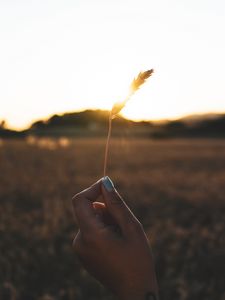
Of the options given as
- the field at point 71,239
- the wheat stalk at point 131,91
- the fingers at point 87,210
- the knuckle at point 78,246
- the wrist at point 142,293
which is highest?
the wheat stalk at point 131,91

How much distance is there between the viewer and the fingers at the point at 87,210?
1342 mm

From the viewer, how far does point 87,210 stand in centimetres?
134

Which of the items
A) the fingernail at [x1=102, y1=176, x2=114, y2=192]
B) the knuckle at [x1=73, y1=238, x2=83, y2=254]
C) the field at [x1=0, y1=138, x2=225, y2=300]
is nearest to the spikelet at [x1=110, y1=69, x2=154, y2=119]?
the fingernail at [x1=102, y1=176, x2=114, y2=192]

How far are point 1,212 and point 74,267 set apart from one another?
296 cm

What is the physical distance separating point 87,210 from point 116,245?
0.15m

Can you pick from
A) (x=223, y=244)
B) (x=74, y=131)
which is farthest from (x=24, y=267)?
(x=74, y=131)

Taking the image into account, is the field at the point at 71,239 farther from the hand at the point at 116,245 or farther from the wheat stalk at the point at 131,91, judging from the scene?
the wheat stalk at the point at 131,91

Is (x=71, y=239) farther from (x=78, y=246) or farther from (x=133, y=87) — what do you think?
(x=133, y=87)

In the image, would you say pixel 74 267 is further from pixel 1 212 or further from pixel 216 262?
pixel 1 212

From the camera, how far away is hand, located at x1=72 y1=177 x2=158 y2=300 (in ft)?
4.22

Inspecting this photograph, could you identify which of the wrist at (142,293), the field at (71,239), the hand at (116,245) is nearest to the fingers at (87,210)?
the hand at (116,245)

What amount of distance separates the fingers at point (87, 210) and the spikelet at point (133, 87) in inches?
11.4

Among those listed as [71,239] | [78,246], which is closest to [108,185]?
[78,246]

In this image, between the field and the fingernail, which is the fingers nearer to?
the fingernail
